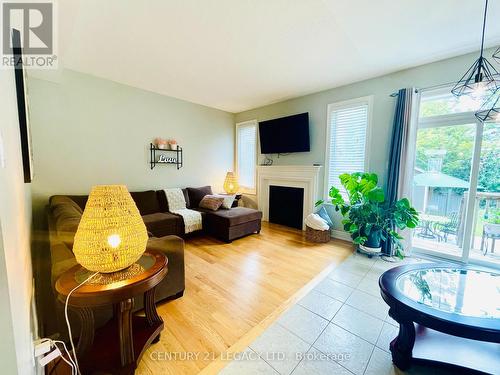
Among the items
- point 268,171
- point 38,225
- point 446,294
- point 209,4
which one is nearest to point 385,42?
point 209,4

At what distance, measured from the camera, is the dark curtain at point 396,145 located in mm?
2785

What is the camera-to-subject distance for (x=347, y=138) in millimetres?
3486

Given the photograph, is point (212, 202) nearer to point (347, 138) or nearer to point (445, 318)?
point (347, 138)

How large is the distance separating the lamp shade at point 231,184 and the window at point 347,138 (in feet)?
6.76

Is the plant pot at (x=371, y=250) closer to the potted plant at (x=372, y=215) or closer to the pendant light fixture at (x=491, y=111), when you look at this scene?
the potted plant at (x=372, y=215)

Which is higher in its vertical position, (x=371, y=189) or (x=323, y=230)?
(x=371, y=189)

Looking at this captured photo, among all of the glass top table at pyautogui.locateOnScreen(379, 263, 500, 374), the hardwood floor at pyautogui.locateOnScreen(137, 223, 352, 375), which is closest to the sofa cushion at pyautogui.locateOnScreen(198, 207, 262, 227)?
the hardwood floor at pyautogui.locateOnScreen(137, 223, 352, 375)

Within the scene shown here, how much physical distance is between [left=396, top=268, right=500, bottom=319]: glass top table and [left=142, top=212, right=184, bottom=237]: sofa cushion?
9.29 ft

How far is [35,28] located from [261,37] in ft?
7.09

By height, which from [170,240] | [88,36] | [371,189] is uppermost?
[88,36]

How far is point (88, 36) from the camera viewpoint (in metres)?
2.17

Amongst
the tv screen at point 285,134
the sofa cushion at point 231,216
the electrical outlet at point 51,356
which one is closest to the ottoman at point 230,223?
the sofa cushion at point 231,216

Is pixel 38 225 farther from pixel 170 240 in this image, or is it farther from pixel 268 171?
pixel 268 171

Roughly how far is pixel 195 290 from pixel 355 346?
56.3 inches
